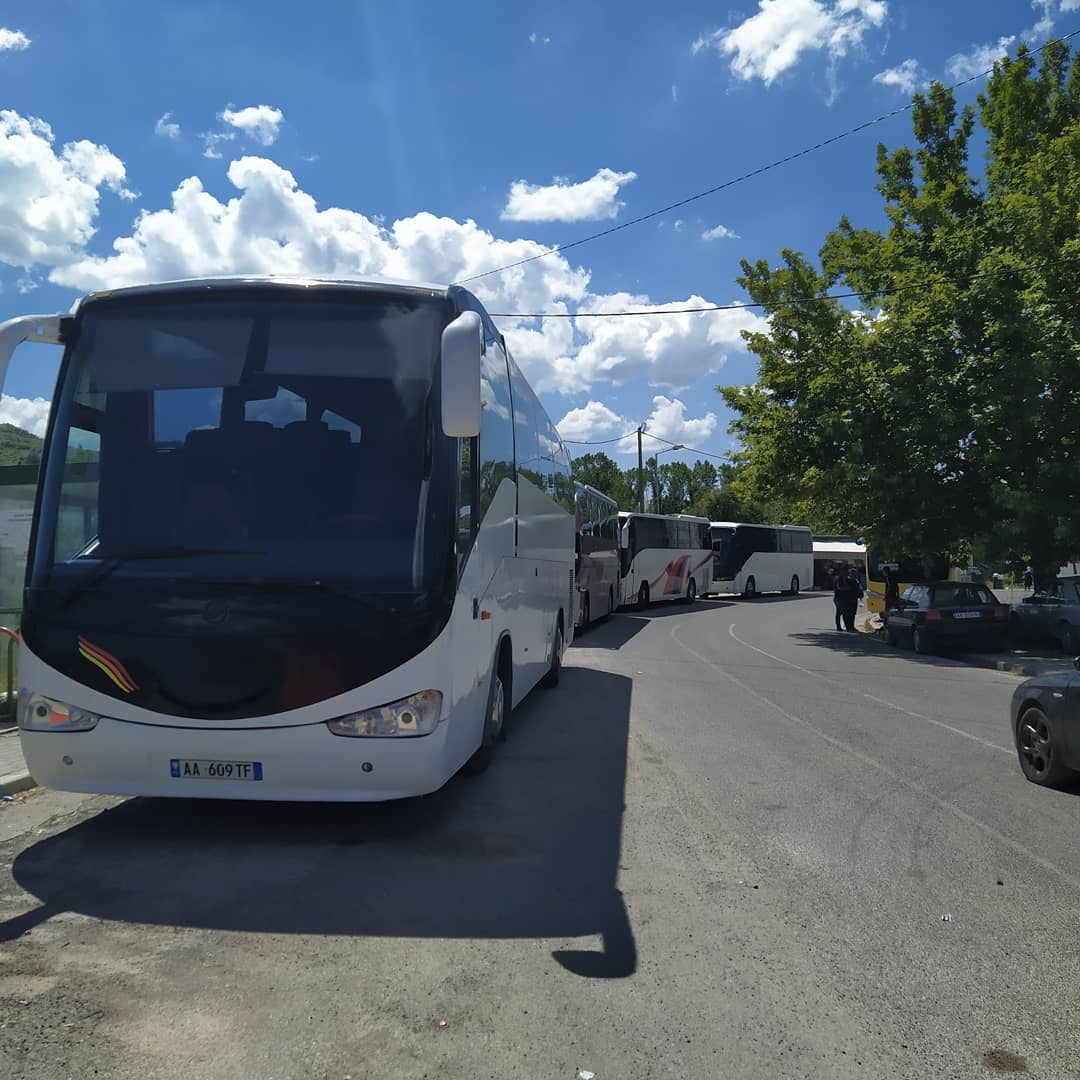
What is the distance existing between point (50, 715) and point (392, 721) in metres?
1.95

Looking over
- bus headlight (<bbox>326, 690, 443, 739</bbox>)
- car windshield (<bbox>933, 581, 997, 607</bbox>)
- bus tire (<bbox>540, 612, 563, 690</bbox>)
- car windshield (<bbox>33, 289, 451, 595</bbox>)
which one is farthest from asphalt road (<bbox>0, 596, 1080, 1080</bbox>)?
car windshield (<bbox>933, 581, 997, 607</bbox>)

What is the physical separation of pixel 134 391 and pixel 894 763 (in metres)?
6.76

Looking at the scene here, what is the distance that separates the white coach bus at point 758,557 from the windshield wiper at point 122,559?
42.2 metres

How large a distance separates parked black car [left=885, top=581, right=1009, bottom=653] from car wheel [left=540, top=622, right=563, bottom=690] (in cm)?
1069

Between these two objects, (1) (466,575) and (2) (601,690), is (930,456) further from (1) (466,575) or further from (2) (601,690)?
(1) (466,575)

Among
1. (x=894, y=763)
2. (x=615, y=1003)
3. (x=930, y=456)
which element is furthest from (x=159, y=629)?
(x=930, y=456)

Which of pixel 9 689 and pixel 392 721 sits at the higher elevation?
pixel 392 721

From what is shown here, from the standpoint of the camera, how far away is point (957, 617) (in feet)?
66.4

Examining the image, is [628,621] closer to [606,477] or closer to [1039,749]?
[1039,749]

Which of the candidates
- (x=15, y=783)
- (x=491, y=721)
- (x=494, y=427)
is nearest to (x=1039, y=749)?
(x=491, y=721)

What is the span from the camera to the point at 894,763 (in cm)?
845

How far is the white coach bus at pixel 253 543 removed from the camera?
5.31 meters

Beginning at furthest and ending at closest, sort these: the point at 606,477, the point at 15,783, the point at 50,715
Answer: the point at 606,477
the point at 15,783
the point at 50,715

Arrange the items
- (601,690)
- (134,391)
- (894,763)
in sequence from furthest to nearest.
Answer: (601,690)
(894,763)
(134,391)
